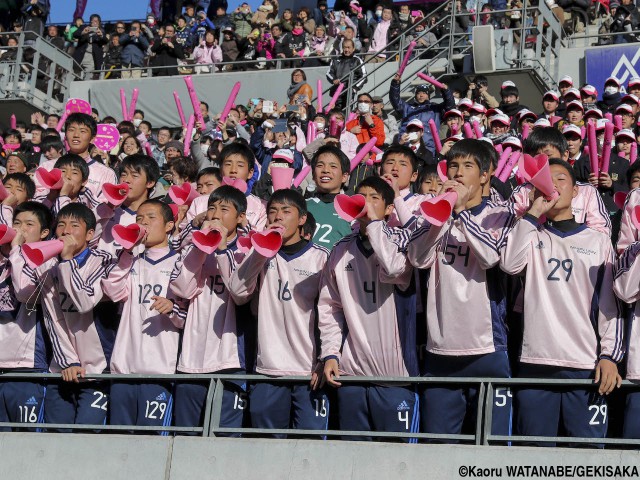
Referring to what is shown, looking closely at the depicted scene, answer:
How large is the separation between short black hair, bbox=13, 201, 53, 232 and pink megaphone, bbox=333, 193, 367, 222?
2576mm

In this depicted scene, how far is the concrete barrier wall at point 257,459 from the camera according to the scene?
6020 mm

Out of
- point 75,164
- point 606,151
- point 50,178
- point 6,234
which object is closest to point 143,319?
point 6,234

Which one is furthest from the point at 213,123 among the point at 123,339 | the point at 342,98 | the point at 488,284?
the point at 488,284

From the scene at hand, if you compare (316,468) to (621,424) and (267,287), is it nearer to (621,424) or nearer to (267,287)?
(267,287)

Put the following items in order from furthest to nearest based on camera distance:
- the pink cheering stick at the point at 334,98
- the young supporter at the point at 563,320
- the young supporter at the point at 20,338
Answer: the pink cheering stick at the point at 334,98 → the young supporter at the point at 20,338 → the young supporter at the point at 563,320

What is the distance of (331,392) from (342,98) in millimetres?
10349

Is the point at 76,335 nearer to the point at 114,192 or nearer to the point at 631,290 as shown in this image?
the point at 114,192

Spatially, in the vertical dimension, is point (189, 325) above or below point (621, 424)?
above

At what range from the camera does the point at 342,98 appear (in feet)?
54.8

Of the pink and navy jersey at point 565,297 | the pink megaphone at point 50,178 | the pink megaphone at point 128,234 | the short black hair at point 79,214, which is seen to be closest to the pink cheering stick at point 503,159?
the pink and navy jersey at point 565,297

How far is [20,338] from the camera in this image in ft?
25.2

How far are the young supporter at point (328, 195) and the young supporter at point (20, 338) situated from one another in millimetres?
1888

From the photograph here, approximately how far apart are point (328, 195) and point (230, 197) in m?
1.01

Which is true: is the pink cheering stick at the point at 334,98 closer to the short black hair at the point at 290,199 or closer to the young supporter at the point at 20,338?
the young supporter at the point at 20,338
